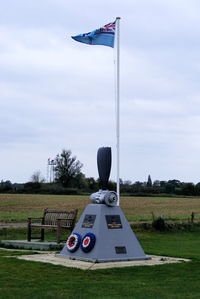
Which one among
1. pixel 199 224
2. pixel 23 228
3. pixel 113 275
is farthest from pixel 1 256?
pixel 199 224

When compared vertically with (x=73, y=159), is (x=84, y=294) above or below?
below

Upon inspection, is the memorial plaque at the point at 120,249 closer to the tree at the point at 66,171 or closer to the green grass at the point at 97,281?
the green grass at the point at 97,281

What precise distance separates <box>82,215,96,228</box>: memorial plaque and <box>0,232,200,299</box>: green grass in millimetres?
1736

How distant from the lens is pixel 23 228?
72.6 ft

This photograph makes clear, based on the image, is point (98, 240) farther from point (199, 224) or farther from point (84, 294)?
point (199, 224)

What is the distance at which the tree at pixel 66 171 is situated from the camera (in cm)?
9389

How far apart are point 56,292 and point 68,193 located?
75545 mm

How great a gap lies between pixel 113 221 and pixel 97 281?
319cm

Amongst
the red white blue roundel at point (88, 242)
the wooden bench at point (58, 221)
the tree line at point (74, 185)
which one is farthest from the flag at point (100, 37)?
the tree line at point (74, 185)

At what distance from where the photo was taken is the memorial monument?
12125 mm

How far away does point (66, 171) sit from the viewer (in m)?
94.5

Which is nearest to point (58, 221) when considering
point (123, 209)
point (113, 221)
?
point (113, 221)

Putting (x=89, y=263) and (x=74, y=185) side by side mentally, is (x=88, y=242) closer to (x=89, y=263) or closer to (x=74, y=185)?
(x=89, y=263)

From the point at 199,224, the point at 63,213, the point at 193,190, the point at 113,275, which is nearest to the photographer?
the point at 113,275
